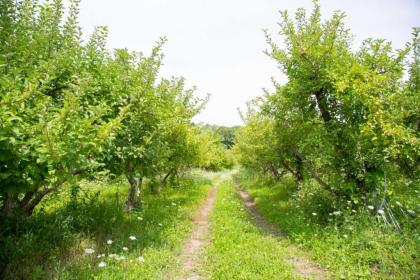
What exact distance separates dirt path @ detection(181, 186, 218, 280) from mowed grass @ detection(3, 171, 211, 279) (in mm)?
268

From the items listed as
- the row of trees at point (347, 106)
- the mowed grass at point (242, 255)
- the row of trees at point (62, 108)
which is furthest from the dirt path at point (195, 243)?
the row of trees at point (347, 106)

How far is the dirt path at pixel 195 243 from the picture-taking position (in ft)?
23.3

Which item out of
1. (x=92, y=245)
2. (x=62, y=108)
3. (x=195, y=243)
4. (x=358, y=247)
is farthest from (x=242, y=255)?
Answer: (x=62, y=108)

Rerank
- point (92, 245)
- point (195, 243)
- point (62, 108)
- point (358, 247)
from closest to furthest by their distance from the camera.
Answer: point (62, 108), point (358, 247), point (92, 245), point (195, 243)

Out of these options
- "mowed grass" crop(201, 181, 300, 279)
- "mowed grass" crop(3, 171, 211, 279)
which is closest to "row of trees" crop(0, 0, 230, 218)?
"mowed grass" crop(3, 171, 211, 279)

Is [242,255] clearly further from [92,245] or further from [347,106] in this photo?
[347,106]

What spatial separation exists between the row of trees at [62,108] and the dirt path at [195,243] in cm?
299

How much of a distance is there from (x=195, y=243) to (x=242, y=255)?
87.6 inches

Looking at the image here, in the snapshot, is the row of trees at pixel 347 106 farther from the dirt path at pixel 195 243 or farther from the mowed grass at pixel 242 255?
the dirt path at pixel 195 243

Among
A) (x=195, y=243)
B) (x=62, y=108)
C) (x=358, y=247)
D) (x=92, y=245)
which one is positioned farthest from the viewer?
(x=195, y=243)

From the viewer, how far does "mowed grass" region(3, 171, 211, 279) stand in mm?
5961

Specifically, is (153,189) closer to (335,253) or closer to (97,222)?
(97,222)

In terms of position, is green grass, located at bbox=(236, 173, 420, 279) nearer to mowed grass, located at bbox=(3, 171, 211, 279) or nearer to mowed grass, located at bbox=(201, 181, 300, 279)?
mowed grass, located at bbox=(201, 181, 300, 279)

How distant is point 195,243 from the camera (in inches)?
363
